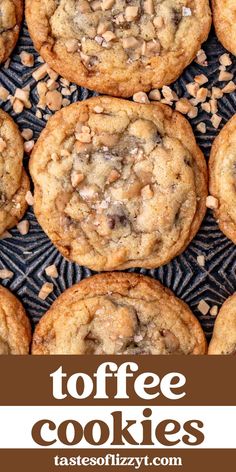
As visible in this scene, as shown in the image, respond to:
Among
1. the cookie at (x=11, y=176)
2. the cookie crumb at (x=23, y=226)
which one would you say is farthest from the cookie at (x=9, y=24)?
the cookie crumb at (x=23, y=226)

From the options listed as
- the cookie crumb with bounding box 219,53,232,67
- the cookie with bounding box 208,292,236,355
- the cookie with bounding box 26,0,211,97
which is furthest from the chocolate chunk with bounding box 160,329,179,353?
the cookie crumb with bounding box 219,53,232,67

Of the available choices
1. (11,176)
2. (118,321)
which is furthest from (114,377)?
(11,176)

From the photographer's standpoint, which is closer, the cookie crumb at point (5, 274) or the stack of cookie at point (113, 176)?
the stack of cookie at point (113, 176)

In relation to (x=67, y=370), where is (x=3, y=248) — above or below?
above

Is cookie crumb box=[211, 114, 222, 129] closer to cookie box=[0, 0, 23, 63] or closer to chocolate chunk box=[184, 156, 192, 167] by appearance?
chocolate chunk box=[184, 156, 192, 167]

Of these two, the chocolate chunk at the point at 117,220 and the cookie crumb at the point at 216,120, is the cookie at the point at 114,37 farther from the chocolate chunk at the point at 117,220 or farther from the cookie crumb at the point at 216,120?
the chocolate chunk at the point at 117,220

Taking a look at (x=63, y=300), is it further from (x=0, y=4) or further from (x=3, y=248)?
(x=0, y=4)
